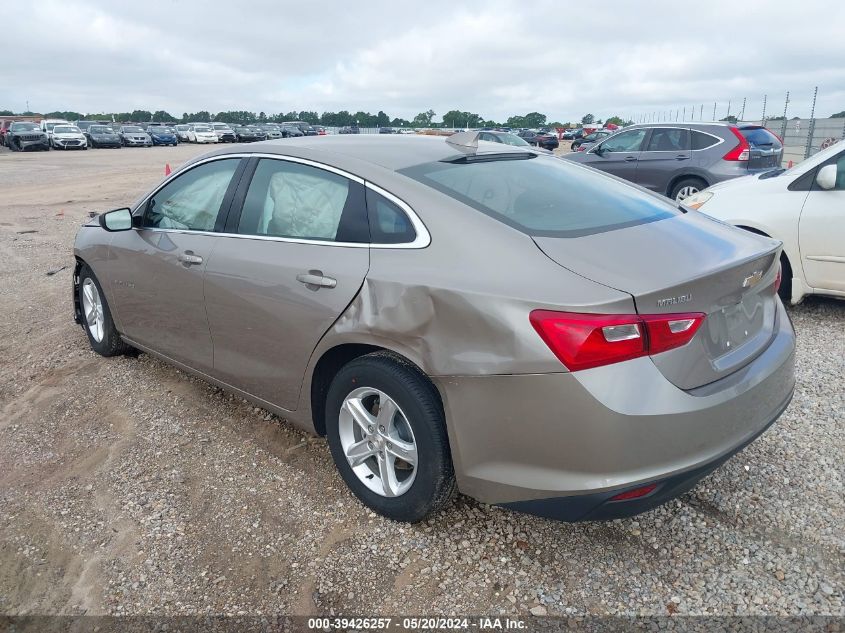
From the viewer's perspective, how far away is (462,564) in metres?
2.65

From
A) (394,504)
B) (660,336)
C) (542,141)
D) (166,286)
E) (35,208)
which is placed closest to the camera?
(660,336)

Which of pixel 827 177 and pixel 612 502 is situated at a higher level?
pixel 827 177

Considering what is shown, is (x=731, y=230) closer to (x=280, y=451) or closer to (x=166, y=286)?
(x=280, y=451)

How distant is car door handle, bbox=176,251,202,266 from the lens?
11.7ft

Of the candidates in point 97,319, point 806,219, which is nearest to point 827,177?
point 806,219

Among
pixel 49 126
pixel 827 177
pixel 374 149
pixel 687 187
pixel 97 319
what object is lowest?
pixel 97 319

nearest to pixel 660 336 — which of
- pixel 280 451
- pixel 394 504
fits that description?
pixel 394 504

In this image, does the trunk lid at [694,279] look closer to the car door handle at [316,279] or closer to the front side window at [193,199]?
the car door handle at [316,279]

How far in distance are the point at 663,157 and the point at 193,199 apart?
9.68 m

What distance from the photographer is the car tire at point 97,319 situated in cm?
465

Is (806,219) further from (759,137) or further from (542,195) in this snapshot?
(759,137)

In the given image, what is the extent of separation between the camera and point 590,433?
2.19m

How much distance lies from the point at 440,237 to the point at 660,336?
0.91 m

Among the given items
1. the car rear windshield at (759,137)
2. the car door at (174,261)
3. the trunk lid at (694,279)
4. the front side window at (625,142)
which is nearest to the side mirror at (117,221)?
the car door at (174,261)
